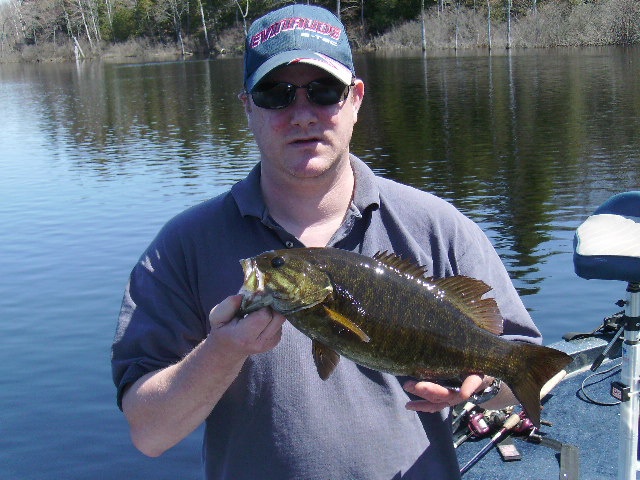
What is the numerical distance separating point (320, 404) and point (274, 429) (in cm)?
20

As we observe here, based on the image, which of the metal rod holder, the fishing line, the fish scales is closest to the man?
the fish scales

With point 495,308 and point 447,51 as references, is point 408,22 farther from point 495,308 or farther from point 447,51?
point 495,308

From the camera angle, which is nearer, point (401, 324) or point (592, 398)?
point (401, 324)

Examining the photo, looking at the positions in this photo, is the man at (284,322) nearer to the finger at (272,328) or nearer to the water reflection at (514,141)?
the finger at (272,328)

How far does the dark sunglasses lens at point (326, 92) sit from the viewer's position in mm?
3086

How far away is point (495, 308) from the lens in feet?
9.53

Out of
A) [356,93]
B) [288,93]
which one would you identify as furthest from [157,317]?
[356,93]

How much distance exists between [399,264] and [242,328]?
68cm

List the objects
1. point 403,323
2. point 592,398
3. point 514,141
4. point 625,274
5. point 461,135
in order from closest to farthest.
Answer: point 403,323, point 625,274, point 592,398, point 514,141, point 461,135

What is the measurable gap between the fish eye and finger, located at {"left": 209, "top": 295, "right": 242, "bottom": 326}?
0.63 ft

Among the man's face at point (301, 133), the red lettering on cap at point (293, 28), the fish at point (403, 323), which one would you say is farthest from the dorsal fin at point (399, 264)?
the red lettering on cap at point (293, 28)

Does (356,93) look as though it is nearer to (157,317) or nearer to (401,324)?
(401,324)

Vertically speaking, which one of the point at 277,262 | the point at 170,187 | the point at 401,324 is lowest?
the point at 170,187

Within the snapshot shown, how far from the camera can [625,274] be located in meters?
3.73
